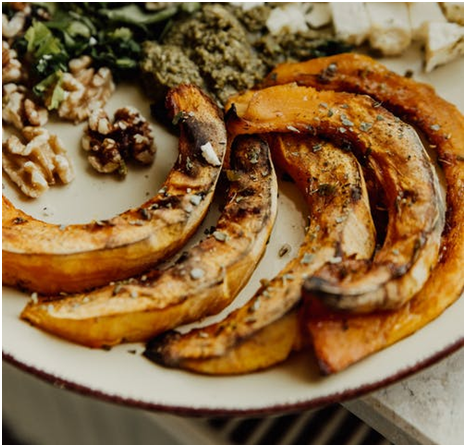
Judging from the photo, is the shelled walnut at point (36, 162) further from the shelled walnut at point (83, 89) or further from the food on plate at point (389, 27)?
the food on plate at point (389, 27)

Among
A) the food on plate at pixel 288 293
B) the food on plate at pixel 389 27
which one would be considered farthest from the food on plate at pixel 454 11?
the food on plate at pixel 288 293

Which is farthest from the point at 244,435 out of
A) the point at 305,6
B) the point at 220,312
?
the point at 305,6

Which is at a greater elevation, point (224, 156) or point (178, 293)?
point (224, 156)

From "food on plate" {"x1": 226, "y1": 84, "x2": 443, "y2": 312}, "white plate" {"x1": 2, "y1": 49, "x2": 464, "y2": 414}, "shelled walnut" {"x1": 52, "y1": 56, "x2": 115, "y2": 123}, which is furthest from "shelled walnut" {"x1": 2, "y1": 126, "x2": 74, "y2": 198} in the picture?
"food on plate" {"x1": 226, "y1": 84, "x2": 443, "y2": 312}

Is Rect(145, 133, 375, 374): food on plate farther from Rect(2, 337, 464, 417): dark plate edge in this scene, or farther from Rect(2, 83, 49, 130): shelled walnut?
Rect(2, 83, 49, 130): shelled walnut

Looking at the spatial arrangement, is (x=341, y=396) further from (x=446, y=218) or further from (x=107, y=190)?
(x=107, y=190)

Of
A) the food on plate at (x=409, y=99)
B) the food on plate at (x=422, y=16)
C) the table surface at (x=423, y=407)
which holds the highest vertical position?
the food on plate at (x=422, y=16)

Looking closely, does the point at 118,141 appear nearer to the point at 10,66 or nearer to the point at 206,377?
the point at 10,66
